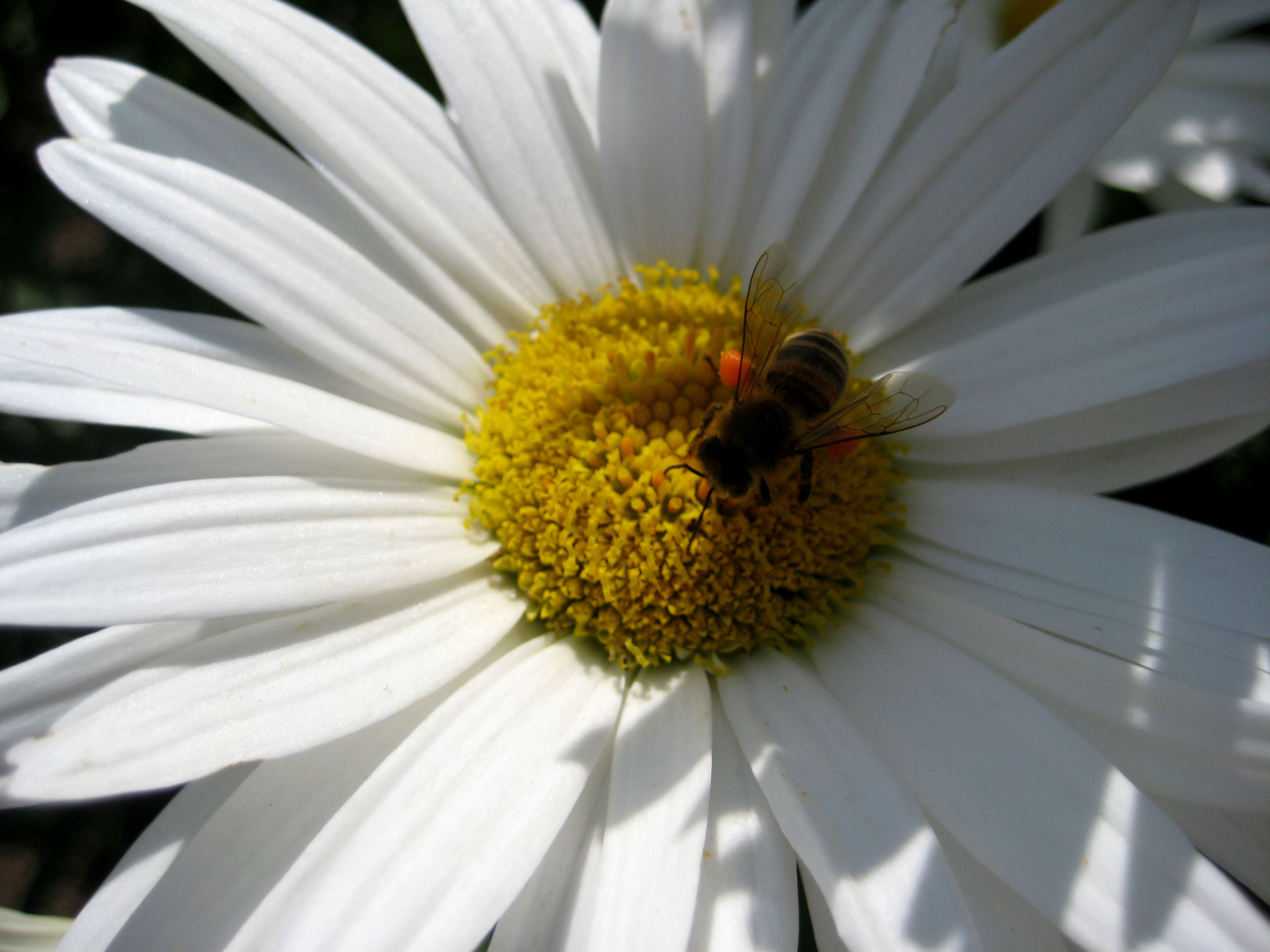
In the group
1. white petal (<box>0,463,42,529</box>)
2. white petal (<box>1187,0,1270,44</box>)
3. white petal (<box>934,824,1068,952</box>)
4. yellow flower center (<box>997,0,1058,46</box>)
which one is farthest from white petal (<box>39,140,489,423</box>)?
white petal (<box>1187,0,1270,44</box>)

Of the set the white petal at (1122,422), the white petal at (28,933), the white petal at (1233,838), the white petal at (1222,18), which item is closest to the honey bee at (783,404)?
the white petal at (1122,422)

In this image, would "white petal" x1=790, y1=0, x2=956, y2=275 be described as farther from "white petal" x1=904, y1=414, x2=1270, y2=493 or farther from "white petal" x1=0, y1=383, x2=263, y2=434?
"white petal" x1=0, y1=383, x2=263, y2=434

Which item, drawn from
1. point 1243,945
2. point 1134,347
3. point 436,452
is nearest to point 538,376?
point 436,452

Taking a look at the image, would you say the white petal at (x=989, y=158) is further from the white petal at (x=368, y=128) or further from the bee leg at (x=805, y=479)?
the white petal at (x=368, y=128)

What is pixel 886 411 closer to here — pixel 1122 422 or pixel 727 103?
pixel 1122 422

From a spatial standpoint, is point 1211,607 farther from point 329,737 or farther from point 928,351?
point 329,737

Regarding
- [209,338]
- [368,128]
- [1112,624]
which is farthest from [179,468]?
[1112,624]
